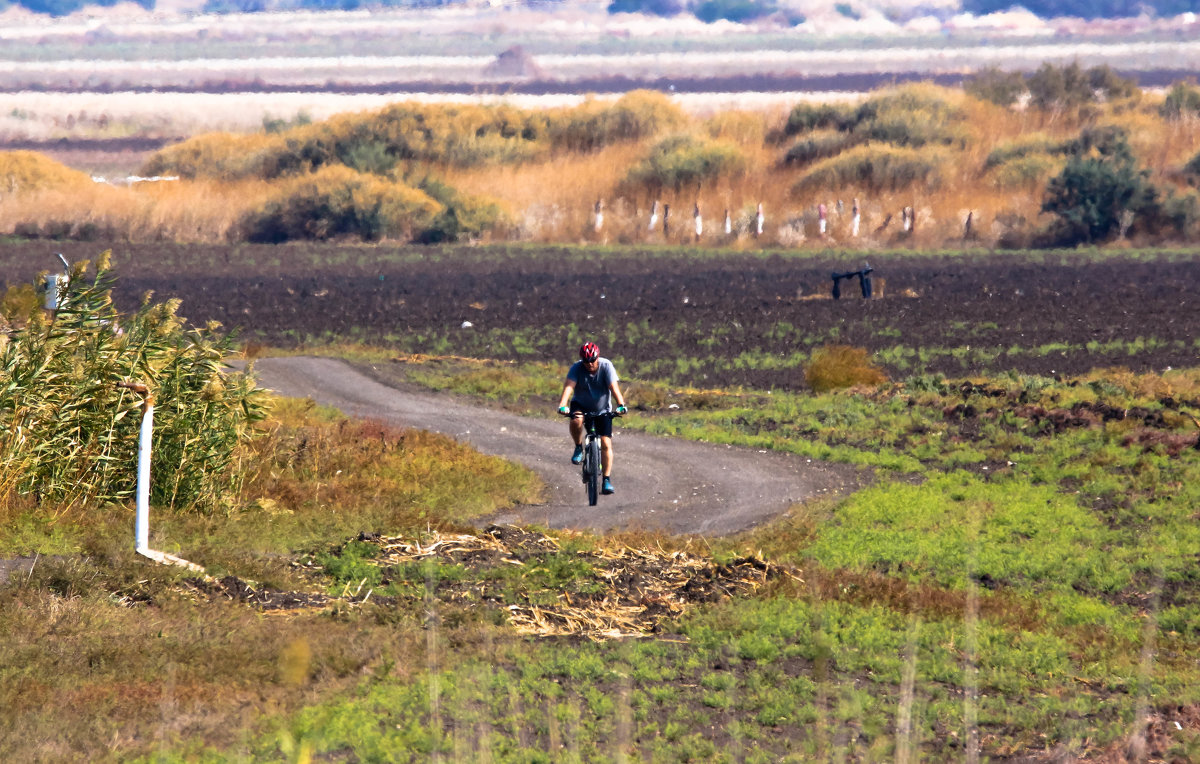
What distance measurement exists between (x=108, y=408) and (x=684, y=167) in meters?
74.5

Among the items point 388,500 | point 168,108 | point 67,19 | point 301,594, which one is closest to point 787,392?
point 388,500

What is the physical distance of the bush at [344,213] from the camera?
8225 cm

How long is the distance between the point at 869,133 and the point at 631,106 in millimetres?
16920

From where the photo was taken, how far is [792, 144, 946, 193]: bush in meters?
86.8

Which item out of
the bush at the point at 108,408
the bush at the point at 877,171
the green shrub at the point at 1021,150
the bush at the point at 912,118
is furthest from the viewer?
the bush at the point at 912,118

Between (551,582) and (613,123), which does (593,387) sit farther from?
(613,123)

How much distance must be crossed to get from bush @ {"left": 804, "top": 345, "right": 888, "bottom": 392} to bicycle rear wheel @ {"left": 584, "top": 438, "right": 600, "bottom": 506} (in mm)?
13702

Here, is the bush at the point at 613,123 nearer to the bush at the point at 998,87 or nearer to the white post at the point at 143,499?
the bush at the point at 998,87

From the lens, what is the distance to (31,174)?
8662 centimetres

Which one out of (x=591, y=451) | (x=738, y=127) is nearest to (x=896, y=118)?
(x=738, y=127)

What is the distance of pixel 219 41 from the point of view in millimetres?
124625

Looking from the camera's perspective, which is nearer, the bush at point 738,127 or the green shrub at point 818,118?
the green shrub at point 818,118

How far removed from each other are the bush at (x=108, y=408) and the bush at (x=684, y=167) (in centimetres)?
7266

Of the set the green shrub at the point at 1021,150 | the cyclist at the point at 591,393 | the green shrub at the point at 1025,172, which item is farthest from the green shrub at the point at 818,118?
the cyclist at the point at 591,393
